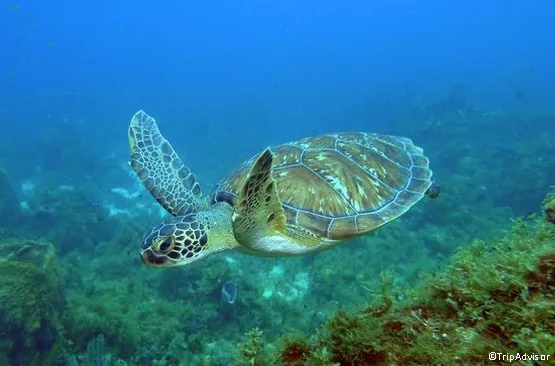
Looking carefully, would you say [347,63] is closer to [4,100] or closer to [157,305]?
[4,100]

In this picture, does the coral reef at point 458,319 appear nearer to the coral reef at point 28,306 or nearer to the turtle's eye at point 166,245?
the turtle's eye at point 166,245

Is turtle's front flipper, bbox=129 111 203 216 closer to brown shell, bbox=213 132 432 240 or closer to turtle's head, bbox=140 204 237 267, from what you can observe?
brown shell, bbox=213 132 432 240

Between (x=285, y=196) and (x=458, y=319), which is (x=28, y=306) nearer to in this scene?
(x=285, y=196)

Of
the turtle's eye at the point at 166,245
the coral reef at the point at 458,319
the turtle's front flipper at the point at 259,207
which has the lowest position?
the coral reef at the point at 458,319

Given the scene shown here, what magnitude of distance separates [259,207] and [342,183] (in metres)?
1.34

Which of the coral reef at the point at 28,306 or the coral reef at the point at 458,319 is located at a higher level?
the coral reef at the point at 458,319

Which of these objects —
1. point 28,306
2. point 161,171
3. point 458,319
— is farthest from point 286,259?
point 458,319

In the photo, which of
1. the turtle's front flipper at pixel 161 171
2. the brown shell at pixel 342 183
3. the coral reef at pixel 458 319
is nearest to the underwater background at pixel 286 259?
the coral reef at pixel 458 319

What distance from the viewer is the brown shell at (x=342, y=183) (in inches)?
144

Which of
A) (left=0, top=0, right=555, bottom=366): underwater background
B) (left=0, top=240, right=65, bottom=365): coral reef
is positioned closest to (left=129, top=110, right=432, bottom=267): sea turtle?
(left=0, top=0, right=555, bottom=366): underwater background

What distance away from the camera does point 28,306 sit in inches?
173

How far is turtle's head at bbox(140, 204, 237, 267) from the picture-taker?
131 inches

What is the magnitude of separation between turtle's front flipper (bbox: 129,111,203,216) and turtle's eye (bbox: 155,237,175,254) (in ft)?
3.28

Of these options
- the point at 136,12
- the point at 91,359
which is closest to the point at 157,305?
the point at 91,359
